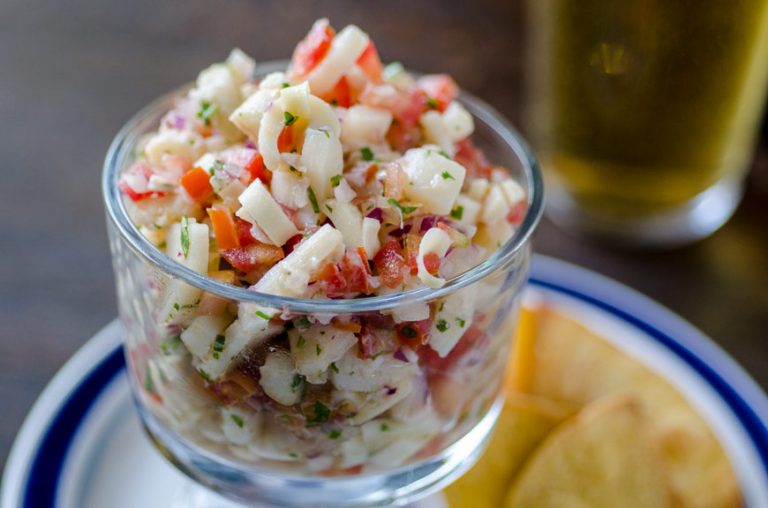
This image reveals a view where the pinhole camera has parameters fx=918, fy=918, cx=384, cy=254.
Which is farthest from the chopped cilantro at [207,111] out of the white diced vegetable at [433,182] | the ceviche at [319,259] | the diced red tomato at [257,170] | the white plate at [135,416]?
the white plate at [135,416]

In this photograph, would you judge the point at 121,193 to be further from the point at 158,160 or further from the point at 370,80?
the point at 370,80

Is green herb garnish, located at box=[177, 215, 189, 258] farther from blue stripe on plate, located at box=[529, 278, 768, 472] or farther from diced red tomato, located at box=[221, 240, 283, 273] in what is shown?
blue stripe on plate, located at box=[529, 278, 768, 472]

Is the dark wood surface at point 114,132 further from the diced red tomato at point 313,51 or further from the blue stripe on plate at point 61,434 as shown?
the diced red tomato at point 313,51

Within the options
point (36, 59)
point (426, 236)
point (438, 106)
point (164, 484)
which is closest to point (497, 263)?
point (426, 236)

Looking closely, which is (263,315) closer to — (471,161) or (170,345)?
(170,345)

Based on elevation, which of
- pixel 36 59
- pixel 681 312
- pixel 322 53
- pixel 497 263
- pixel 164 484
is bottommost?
pixel 681 312

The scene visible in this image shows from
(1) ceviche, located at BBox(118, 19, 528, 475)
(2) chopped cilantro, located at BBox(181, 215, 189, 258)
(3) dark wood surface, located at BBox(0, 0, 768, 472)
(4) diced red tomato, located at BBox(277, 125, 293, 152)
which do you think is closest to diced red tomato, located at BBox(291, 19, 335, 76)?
(1) ceviche, located at BBox(118, 19, 528, 475)
